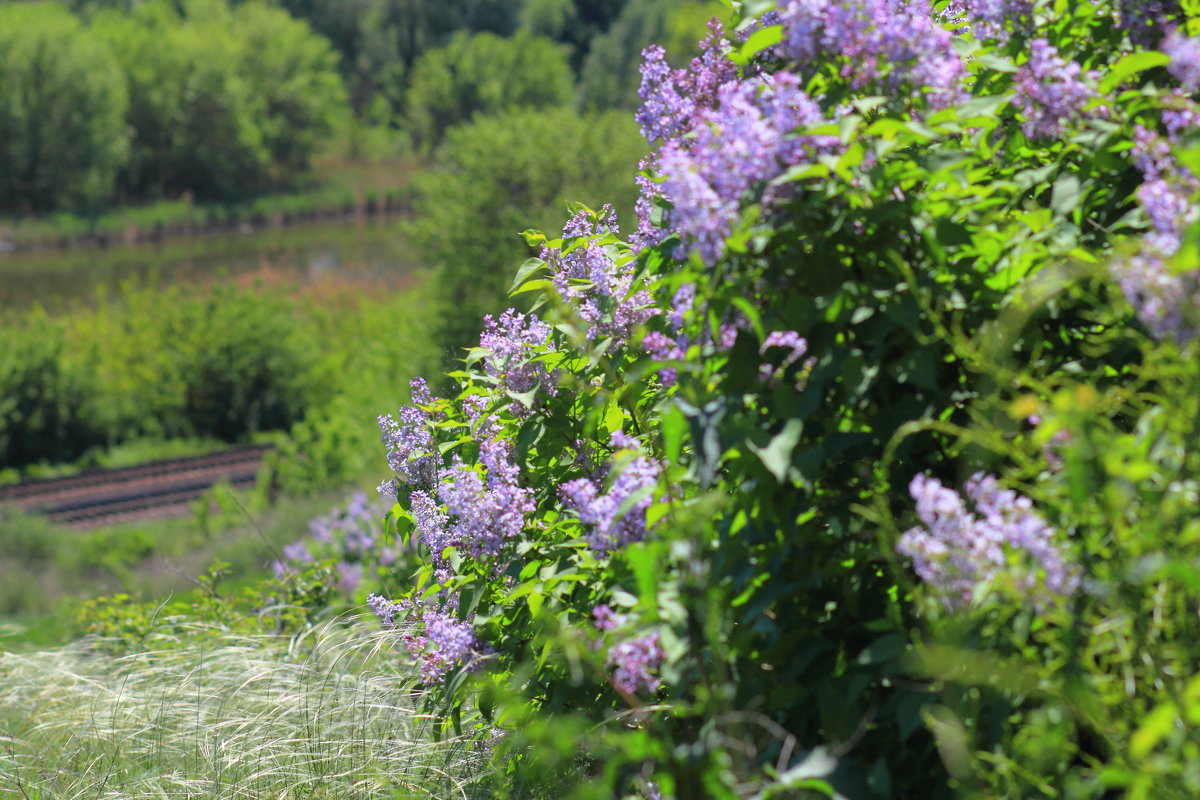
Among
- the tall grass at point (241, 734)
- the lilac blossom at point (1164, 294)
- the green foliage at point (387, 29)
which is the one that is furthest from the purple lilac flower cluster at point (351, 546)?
the green foliage at point (387, 29)

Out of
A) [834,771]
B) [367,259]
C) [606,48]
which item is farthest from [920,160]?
[606,48]

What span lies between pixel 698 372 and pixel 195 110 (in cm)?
5004

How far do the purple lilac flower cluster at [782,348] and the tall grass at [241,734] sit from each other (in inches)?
56.1

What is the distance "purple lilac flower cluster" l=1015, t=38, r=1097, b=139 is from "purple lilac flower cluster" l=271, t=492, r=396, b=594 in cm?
601

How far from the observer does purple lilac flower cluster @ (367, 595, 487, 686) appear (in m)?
2.37

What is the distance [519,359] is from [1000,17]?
1.20m

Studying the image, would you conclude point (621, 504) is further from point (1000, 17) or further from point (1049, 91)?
point (1000, 17)

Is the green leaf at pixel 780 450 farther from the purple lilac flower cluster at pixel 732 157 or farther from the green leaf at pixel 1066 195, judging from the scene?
the green leaf at pixel 1066 195

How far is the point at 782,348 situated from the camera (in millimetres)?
1832

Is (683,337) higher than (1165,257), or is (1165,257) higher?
(1165,257)

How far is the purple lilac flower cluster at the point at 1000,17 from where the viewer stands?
201 centimetres

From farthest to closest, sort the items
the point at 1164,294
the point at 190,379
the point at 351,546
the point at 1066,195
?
the point at 190,379, the point at 351,546, the point at 1066,195, the point at 1164,294

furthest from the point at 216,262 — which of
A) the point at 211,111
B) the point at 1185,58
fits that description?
the point at 1185,58

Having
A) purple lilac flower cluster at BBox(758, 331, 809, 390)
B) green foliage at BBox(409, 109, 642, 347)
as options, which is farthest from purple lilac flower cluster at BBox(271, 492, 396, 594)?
green foliage at BBox(409, 109, 642, 347)
